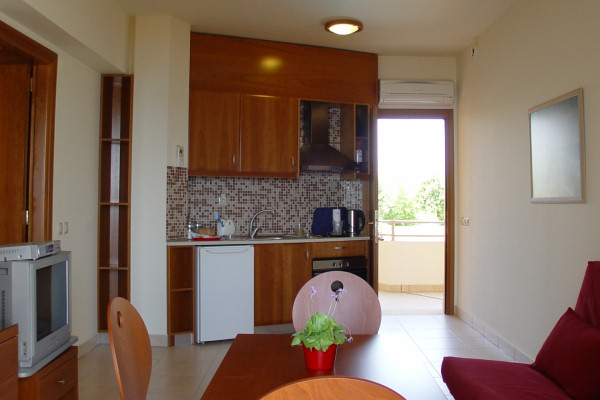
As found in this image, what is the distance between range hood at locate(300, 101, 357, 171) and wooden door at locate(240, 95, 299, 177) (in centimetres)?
19

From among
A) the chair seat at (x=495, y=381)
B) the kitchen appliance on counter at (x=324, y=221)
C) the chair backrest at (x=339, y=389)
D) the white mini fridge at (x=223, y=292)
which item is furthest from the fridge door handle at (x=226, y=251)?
the chair backrest at (x=339, y=389)

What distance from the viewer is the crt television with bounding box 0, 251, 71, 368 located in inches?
80.5

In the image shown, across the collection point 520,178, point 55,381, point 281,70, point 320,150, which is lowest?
point 55,381

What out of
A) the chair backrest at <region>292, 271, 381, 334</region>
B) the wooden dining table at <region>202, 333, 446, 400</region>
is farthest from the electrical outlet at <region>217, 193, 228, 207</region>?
the wooden dining table at <region>202, 333, 446, 400</region>

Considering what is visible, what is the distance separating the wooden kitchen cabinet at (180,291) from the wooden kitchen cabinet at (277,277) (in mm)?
574

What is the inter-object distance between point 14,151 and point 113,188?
98 cm

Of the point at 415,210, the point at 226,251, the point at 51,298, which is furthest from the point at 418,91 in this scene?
the point at 51,298

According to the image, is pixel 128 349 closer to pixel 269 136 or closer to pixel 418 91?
pixel 269 136

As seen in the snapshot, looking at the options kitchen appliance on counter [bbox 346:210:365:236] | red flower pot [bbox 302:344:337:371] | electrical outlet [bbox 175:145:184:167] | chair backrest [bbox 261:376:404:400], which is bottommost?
red flower pot [bbox 302:344:337:371]

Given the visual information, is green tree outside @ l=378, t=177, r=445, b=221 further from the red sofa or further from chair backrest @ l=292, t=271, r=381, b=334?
chair backrest @ l=292, t=271, r=381, b=334

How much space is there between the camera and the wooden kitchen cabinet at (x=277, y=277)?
4.14 meters

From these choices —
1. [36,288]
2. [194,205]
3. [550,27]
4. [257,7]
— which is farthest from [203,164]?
[550,27]

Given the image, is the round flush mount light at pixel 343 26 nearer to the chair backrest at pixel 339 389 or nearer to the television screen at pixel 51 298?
the television screen at pixel 51 298

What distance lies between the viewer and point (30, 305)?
206 cm
